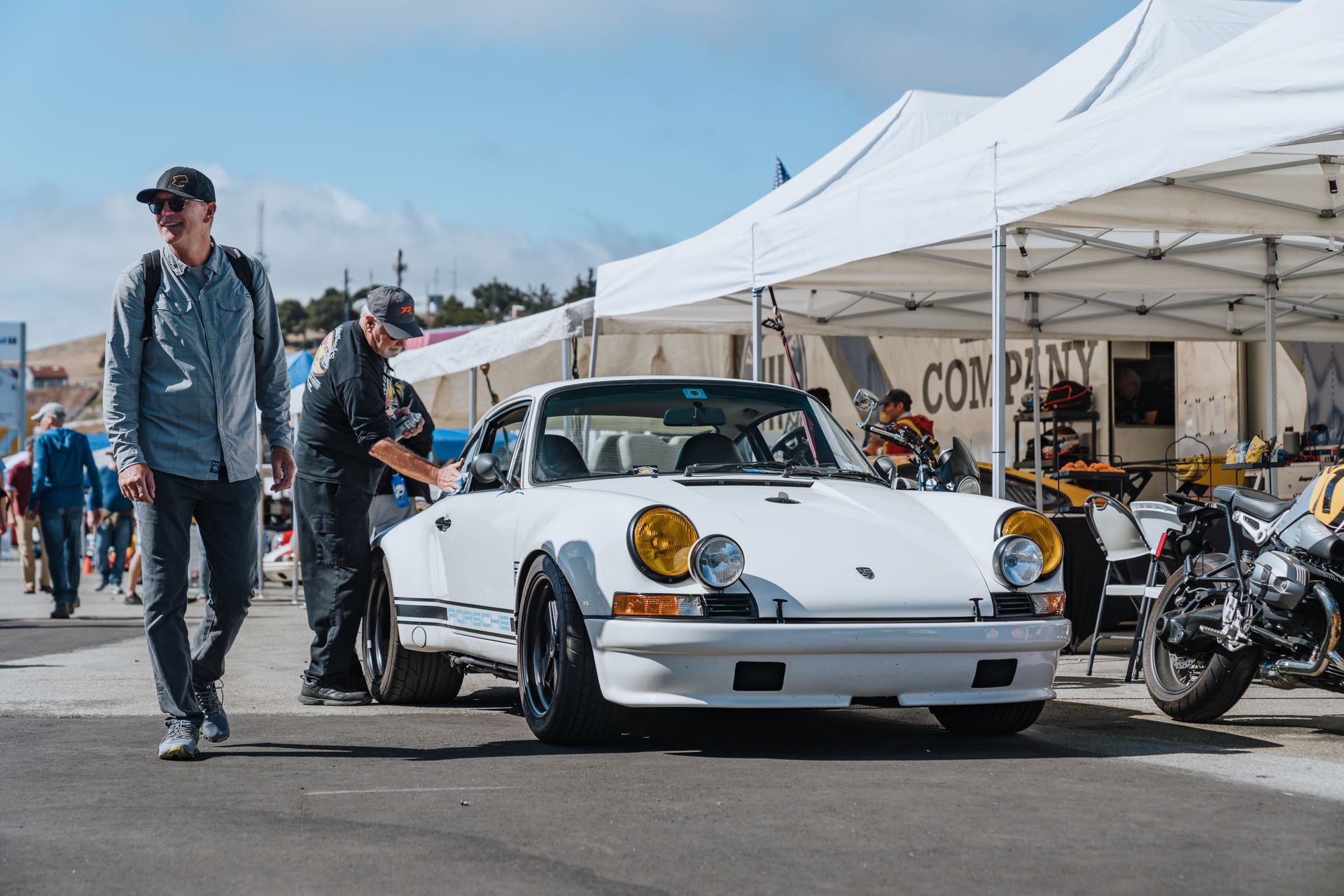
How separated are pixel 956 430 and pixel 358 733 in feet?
46.4

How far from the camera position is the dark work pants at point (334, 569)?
6.74 meters

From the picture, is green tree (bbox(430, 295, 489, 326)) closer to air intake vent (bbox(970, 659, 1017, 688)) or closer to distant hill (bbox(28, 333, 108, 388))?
distant hill (bbox(28, 333, 108, 388))

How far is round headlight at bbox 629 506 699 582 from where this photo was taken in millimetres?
4906

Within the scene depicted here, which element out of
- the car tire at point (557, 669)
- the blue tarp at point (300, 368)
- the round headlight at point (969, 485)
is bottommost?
the car tire at point (557, 669)

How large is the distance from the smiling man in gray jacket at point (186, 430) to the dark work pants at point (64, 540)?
869 cm

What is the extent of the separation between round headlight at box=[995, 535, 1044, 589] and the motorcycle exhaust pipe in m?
0.99

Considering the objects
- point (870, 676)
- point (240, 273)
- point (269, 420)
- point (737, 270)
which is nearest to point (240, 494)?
Result: point (269, 420)

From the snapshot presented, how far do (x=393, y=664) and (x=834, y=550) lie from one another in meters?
2.59

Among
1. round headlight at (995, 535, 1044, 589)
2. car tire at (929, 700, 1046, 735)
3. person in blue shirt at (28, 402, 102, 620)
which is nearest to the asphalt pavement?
car tire at (929, 700, 1046, 735)

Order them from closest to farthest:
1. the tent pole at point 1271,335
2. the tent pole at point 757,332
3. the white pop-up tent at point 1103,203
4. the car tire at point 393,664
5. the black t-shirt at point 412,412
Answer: the white pop-up tent at point 1103,203, the car tire at point 393,664, the black t-shirt at point 412,412, the tent pole at point 757,332, the tent pole at point 1271,335

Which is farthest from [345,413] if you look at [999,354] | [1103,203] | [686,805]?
[1103,203]

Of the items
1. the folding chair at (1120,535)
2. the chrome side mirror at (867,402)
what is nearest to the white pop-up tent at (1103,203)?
the folding chair at (1120,535)

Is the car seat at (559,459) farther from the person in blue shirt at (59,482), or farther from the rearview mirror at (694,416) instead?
the person in blue shirt at (59,482)

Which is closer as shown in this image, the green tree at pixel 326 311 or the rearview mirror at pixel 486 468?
the rearview mirror at pixel 486 468
